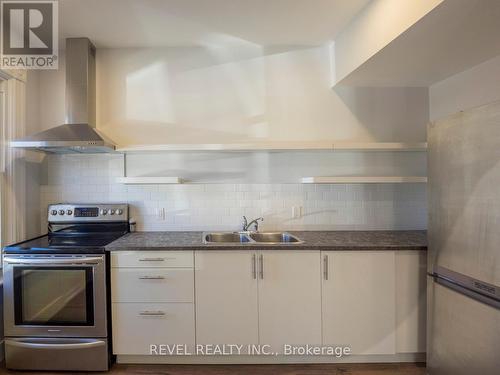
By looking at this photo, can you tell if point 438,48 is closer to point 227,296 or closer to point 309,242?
point 309,242

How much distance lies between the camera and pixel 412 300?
2.05 meters

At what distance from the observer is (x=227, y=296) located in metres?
2.06

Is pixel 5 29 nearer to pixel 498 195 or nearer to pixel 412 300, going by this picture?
pixel 498 195

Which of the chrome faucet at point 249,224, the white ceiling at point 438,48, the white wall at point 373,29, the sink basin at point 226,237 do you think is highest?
the white wall at point 373,29

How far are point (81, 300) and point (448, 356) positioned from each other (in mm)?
2478

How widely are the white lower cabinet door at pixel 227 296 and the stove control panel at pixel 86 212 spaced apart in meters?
1.03

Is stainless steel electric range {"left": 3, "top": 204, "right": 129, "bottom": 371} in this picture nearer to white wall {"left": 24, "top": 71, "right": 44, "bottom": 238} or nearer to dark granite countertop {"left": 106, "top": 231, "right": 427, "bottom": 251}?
dark granite countertop {"left": 106, "top": 231, "right": 427, "bottom": 251}

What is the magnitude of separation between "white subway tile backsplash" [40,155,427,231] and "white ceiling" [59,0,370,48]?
1105 mm

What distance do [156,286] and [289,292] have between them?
3.28 ft

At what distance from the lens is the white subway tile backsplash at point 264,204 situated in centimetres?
264

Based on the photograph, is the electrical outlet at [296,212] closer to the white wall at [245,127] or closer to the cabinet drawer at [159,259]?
the white wall at [245,127]

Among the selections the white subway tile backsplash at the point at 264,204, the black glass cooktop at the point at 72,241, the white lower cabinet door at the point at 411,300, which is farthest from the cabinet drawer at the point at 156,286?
the white lower cabinet door at the point at 411,300

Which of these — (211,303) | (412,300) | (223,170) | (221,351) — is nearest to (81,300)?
(211,303)

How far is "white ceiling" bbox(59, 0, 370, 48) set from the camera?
199 centimetres
